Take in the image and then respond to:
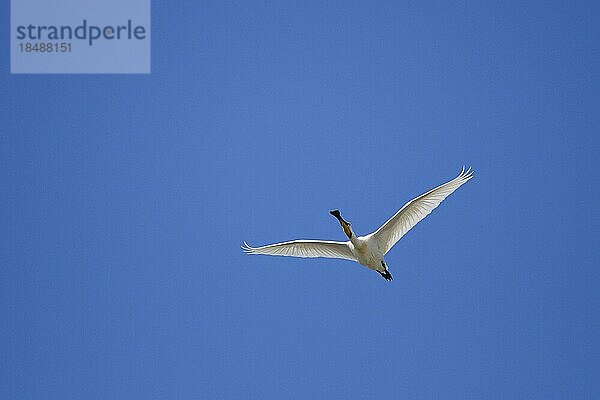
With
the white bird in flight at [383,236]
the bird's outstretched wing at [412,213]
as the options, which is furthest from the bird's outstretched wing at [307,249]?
the bird's outstretched wing at [412,213]

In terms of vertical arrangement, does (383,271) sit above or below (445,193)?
below

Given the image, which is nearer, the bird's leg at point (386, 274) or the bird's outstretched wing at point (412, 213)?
the bird's outstretched wing at point (412, 213)

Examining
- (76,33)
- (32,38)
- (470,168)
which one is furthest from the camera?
(76,33)

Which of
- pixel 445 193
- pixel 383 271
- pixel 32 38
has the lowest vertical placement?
pixel 383 271

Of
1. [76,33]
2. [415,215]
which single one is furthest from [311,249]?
[76,33]

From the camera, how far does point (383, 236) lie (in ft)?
71.0

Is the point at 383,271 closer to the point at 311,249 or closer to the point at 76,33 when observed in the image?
the point at 311,249

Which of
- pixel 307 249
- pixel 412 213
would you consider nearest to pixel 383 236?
pixel 412 213

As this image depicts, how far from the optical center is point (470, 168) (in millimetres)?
20734

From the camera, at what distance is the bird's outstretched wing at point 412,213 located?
21.0 metres

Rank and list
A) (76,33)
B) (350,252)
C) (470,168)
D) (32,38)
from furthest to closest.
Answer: (76,33) → (32,38) → (350,252) → (470,168)

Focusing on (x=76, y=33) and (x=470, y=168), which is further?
(x=76, y=33)

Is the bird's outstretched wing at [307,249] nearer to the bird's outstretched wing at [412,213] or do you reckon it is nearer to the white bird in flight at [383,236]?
the white bird in flight at [383,236]

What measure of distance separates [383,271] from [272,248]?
98.2 inches
